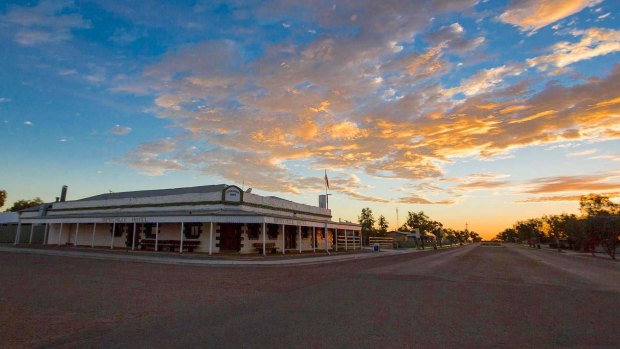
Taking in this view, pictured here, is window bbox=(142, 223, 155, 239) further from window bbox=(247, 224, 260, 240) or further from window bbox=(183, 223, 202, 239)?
window bbox=(247, 224, 260, 240)

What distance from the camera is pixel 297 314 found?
7703mm

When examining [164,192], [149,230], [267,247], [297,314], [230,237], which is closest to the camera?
[297,314]

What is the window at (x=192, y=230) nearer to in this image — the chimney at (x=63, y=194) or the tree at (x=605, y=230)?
the chimney at (x=63, y=194)

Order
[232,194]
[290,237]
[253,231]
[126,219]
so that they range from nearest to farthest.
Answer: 1. [126,219]
2. [253,231]
3. [232,194]
4. [290,237]

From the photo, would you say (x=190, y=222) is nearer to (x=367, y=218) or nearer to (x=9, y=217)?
(x=9, y=217)

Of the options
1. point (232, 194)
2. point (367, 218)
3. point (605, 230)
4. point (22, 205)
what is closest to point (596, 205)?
point (605, 230)

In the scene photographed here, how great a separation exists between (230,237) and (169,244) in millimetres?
5414

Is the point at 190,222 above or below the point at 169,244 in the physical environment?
above

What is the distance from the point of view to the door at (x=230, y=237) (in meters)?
29.5

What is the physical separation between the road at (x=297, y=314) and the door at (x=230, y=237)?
16.6m

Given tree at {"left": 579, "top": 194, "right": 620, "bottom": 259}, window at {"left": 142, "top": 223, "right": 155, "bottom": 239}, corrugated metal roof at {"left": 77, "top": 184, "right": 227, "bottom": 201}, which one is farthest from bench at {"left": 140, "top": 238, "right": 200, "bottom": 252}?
tree at {"left": 579, "top": 194, "right": 620, "bottom": 259}

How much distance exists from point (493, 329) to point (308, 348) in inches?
151

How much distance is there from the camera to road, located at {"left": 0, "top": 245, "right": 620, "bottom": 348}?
5.80 metres

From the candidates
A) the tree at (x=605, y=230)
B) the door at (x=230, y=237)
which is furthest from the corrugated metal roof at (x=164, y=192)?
the tree at (x=605, y=230)
